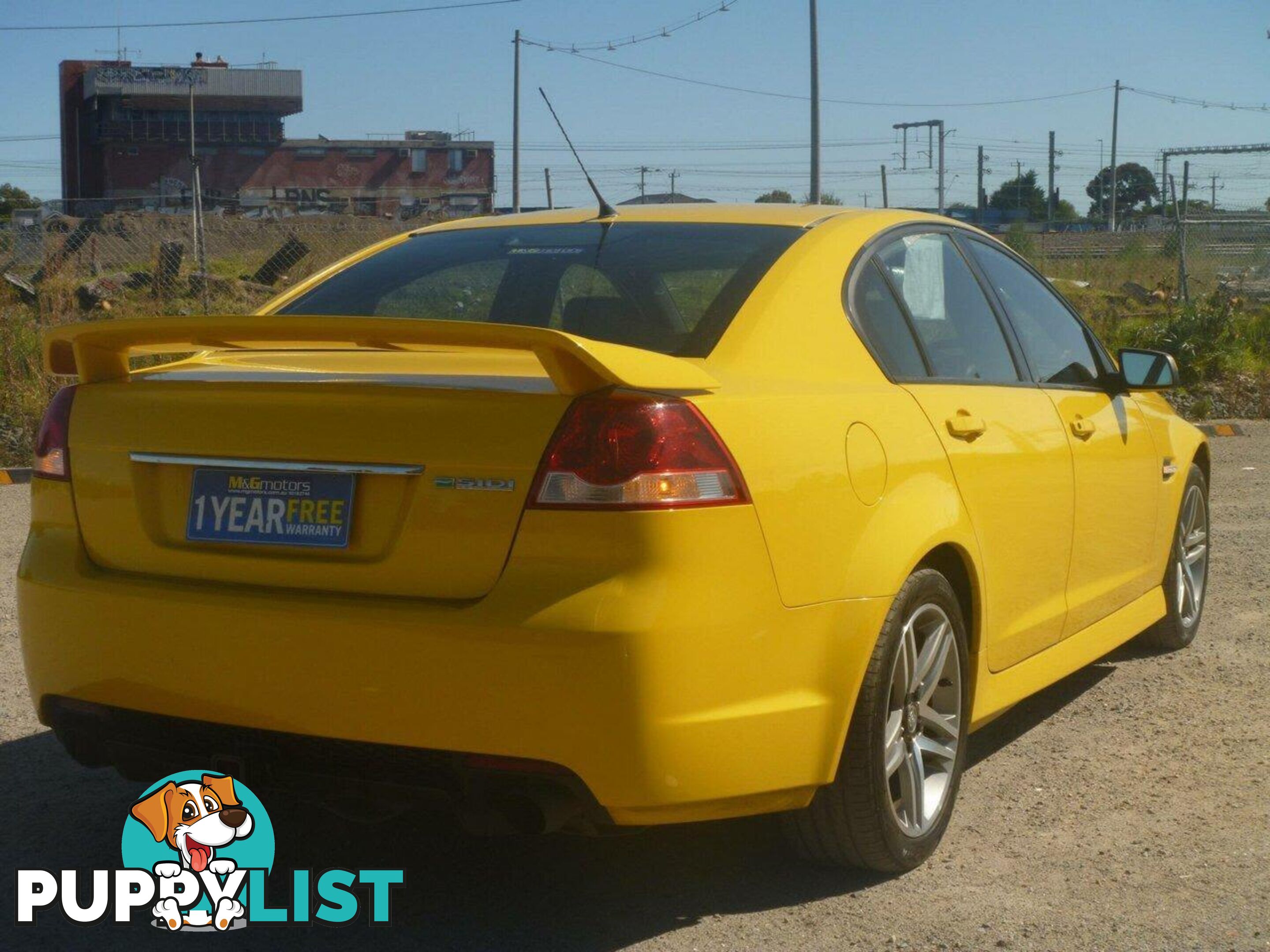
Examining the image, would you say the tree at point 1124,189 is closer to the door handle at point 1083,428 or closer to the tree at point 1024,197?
the tree at point 1024,197

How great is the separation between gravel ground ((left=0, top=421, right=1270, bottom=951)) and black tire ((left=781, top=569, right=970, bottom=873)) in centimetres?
9

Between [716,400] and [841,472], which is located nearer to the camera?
[716,400]

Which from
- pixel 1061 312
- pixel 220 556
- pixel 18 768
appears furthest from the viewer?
pixel 1061 312

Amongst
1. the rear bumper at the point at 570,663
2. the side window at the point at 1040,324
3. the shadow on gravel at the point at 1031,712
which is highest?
the side window at the point at 1040,324

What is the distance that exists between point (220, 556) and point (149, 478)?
28 cm

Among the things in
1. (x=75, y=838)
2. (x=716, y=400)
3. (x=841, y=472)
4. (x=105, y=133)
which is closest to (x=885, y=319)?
(x=841, y=472)

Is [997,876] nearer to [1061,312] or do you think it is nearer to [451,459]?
[451,459]

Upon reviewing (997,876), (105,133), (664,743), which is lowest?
(997,876)

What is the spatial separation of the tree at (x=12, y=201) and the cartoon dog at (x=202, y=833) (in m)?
79.5

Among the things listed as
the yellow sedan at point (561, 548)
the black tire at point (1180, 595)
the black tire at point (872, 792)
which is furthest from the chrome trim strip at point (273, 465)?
the black tire at point (1180, 595)

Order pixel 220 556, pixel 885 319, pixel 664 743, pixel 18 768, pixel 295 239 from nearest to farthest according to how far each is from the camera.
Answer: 1. pixel 664 743
2. pixel 220 556
3. pixel 885 319
4. pixel 18 768
5. pixel 295 239

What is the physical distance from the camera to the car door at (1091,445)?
4.71 meters

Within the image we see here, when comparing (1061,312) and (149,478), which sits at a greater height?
(1061,312)

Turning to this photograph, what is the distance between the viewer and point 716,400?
3.16 metres
